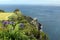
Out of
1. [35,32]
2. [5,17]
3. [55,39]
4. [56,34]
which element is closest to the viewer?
[35,32]

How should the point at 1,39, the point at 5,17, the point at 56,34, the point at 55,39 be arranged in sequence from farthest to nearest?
the point at 56,34 < the point at 55,39 < the point at 5,17 < the point at 1,39

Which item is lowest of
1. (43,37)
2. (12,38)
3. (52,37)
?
(52,37)

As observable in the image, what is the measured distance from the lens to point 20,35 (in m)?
19.3

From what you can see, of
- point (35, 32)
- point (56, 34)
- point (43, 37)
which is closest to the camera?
point (35, 32)

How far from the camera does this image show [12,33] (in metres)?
18.8

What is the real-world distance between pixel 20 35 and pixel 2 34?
1.25 m

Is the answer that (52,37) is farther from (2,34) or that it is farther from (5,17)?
(2,34)

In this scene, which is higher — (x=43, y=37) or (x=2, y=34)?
(x=2, y=34)

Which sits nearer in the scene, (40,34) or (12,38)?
(12,38)

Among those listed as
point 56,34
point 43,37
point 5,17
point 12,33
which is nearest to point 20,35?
point 12,33

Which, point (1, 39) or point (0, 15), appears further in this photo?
point (0, 15)

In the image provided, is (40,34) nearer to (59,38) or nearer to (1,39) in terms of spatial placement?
(1,39)

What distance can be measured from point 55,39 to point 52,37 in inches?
77.6

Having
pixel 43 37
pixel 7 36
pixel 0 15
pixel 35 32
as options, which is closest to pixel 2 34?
pixel 7 36
